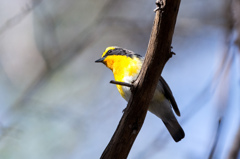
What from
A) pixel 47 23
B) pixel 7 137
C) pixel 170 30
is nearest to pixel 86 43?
pixel 47 23

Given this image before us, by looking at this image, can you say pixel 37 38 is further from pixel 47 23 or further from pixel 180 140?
pixel 180 140

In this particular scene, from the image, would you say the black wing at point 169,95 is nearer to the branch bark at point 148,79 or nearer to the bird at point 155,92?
the bird at point 155,92

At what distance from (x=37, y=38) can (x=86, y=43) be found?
752mm

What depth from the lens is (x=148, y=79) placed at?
115 inches

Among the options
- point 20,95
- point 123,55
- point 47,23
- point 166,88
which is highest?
point 47,23

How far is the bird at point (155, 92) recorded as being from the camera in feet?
13.6

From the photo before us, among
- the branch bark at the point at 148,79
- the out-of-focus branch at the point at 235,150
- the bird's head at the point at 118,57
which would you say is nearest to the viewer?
the out-of-focus branch at the point at 235,150

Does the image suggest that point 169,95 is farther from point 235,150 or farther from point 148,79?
point 235,150

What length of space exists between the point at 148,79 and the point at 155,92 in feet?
4.28

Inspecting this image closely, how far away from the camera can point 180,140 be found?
446cm

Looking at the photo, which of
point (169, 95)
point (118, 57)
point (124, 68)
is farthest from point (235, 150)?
point (118, 57)

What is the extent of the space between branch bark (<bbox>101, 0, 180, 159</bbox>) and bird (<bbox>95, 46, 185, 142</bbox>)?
109 cm

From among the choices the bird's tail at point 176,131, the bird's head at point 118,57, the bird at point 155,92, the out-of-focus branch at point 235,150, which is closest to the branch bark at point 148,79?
the out-of-focus branch at point 235,150

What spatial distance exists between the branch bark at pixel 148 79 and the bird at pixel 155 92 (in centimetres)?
109
